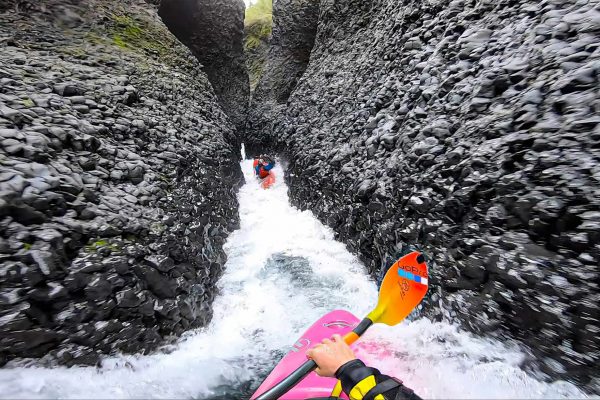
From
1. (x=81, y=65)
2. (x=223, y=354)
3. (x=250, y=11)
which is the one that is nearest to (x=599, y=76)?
(x=223, y=354)

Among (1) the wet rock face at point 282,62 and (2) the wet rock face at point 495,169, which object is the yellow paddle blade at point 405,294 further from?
(1) the wet rock face at point 282,62

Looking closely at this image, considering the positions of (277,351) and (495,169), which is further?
(277,351)

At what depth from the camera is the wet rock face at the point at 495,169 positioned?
190 centimetres

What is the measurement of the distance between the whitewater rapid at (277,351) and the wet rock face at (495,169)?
7.7 inches

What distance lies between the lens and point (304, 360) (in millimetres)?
2531

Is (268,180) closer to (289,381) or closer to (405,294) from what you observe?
(405,294)

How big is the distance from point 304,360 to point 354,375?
963 mm

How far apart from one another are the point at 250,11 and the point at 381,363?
2521 cm

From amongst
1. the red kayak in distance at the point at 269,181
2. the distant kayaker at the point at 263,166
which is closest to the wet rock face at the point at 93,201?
the red kayak in distance at the point at 269,181

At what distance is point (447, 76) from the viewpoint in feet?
10.7

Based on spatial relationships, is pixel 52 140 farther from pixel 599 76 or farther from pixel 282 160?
pixel 282 160

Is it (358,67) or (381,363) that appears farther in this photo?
(358,67)

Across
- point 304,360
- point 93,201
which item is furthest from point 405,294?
point 93,201

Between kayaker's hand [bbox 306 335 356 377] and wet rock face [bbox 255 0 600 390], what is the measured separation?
112 centimetres
